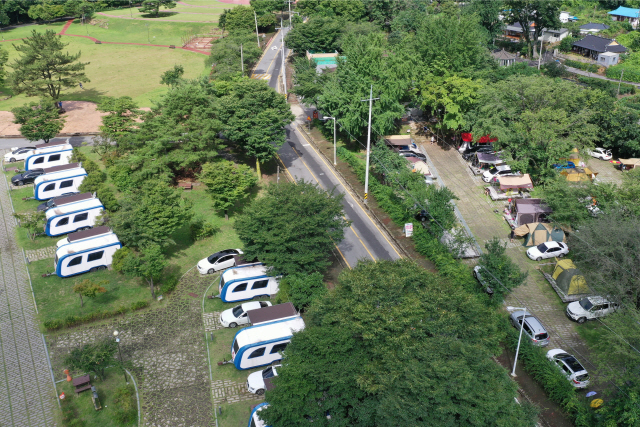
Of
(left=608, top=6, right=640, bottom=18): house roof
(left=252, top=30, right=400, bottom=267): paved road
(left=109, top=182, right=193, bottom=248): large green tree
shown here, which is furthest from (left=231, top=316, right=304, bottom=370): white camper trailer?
(left=608, top=6, right=640, bottom=18): house roof

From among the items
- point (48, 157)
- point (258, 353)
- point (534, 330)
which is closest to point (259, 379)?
point (258, 353)

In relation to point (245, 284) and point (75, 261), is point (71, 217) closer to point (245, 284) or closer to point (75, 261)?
point (75, 261)

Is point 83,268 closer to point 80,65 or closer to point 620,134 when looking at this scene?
point 80,65

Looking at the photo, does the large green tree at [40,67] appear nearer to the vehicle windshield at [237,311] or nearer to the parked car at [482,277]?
the vehicle windshield at [237,311]

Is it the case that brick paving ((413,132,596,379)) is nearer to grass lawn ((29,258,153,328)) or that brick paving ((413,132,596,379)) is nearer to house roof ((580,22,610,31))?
grass lawn ((29,258,153,328))

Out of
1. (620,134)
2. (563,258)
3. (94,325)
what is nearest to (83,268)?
(94,325)
